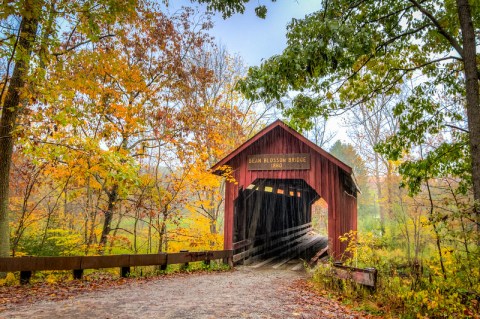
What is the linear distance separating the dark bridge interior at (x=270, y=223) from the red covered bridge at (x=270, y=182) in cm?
4

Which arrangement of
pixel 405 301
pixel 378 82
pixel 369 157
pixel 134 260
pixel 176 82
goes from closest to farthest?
pixel 405 301 < pixel 134 260 < pixel 378 82 < pixel 176 82 < pixel 369 157

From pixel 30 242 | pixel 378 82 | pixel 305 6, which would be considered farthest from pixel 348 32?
pixel 30 242

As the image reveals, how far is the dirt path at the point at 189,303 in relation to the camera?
14.1 ft

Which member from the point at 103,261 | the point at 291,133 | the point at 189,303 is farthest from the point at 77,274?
the point at 291,133

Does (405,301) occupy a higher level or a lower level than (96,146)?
lower

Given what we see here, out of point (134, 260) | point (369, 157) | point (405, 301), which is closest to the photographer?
point (405, 301)

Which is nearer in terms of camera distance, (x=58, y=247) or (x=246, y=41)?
(x=58, y=247)

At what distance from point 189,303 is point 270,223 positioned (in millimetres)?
9715

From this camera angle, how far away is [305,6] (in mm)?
6621

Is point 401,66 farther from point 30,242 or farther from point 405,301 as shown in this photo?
point 30,242

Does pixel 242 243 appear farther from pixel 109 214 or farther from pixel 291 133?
pixel 109 214

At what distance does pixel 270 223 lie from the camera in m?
14.4

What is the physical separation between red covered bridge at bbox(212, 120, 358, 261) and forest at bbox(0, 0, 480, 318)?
0.95 meters

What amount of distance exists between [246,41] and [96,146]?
50.2ft
